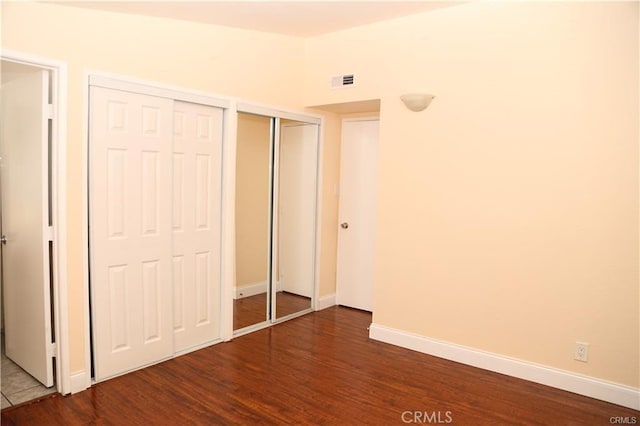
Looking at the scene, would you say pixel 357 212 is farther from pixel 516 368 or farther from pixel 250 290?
pixel 516 368

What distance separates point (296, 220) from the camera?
4594 millimetres

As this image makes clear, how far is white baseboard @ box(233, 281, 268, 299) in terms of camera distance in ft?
14.1

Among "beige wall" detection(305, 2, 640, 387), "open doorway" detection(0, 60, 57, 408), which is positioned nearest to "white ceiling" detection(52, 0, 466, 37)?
"beige wall" detection(305, 2, 640, 387)

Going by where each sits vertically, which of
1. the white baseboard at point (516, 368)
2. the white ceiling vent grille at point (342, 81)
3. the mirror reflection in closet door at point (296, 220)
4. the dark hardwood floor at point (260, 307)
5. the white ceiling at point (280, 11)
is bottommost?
the white baseboard at point (516, 368)

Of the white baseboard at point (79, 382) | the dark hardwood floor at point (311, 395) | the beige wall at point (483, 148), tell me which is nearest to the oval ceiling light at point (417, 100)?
the beige wall at point (483, 148)

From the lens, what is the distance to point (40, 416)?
255 cm

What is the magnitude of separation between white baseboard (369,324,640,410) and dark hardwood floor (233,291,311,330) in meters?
Result: 0.96

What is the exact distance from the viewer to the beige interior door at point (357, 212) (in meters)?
4.65

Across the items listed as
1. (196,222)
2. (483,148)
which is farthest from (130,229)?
(483,148)

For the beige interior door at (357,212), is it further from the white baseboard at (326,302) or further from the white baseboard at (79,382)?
the white baseboard at (79,382)

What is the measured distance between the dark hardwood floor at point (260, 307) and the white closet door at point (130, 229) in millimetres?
→ 911

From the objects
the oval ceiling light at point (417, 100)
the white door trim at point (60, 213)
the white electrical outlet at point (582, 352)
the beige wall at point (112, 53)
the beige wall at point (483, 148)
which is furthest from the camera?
the oval ceiling light at point (417, 100)

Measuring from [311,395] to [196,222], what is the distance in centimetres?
163

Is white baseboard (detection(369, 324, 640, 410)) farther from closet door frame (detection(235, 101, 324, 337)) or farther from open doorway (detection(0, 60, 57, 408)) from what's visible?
open doorway (detection(0, 60, 57, 408))
